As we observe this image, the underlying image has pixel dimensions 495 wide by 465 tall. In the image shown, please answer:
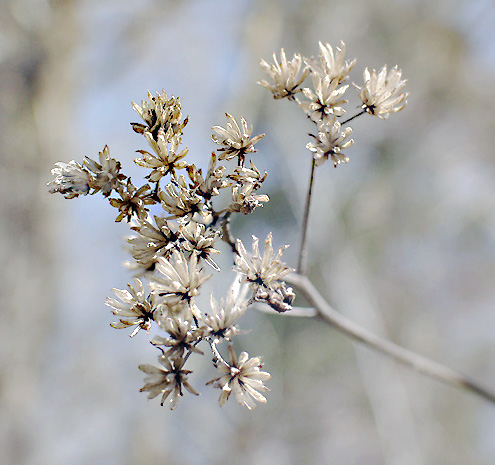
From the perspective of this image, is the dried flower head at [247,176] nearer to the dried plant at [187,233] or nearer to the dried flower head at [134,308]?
the dried plant at [187,233]

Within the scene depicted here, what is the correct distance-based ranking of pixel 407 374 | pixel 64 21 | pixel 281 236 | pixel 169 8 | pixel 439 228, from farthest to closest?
pixel 439 228
pixel 407 374
pixel 281 236
pixel 169 8
pixel 64 21

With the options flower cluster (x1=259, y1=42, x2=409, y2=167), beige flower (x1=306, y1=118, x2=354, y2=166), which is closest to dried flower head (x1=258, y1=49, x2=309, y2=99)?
flower cluster (x1=259, y1=42, x2=409, y2=167)

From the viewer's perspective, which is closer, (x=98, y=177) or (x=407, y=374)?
(x=98, y=177)

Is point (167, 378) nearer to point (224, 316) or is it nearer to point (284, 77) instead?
point (224, 316)

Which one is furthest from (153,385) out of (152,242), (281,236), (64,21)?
(281,236)

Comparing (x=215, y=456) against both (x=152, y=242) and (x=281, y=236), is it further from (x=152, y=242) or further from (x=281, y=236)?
(x=152, y=242)

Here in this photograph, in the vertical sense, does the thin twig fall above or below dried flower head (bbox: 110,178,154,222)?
below

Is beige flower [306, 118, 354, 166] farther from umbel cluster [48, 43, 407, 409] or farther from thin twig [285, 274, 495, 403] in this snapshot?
thin twig [285, 274, 495, 403]
